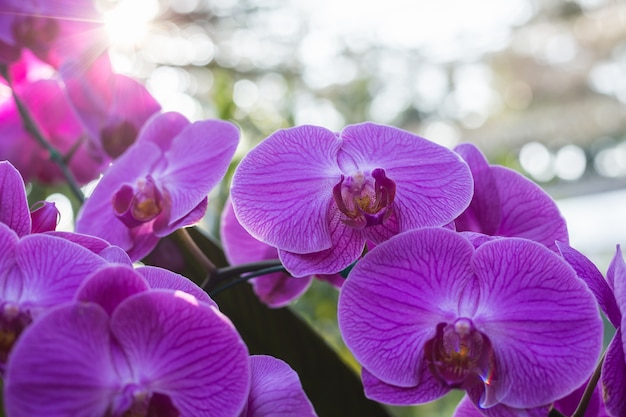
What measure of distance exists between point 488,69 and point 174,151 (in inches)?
231

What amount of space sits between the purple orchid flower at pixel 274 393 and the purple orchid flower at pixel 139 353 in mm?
26

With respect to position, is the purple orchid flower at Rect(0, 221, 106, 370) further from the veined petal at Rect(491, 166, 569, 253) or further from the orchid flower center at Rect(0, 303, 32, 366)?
the veined petal at Rect(491, 166, 569, 253)

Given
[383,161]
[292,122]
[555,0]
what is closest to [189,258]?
[383,161]

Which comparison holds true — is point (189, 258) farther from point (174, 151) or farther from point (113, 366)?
point (113, 366)

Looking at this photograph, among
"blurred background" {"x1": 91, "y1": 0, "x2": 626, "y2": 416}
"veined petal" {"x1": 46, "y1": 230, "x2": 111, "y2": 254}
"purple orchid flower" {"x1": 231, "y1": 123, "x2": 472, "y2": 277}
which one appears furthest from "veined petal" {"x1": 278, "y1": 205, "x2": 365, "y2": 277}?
"blurred background" {"x1": 91, "y1": 0, "x2": 626, "y2": 416}

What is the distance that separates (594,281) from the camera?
1.21ft

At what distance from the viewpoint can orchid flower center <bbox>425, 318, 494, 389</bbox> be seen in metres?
0.35

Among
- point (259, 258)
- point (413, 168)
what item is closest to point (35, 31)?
point (259, 258)

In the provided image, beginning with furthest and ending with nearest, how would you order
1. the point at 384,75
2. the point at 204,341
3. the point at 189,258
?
the point at 384,75 → the point at 189,258 → the point at 204,341

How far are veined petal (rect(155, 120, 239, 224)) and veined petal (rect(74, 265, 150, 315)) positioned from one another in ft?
0.43

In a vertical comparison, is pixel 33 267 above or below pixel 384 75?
above

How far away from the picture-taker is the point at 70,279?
31 centimetres

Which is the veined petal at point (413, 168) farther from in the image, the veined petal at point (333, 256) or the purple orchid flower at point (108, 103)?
the purple orchid flower at point (108, 103)

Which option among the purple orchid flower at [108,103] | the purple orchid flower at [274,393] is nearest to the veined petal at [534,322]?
the purple orchid flower at [274,393]
